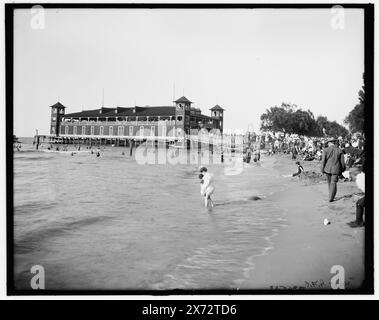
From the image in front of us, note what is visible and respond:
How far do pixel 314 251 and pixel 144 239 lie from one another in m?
2.78

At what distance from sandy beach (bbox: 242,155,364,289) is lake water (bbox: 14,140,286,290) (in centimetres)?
22

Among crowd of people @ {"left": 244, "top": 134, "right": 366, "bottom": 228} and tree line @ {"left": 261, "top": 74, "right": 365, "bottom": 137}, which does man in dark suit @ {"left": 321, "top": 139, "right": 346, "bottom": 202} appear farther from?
tree line @ {"left": 261, "top": 74, "right": 365, "bottom": 137}

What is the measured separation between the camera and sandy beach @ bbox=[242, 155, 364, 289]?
435 centimetres

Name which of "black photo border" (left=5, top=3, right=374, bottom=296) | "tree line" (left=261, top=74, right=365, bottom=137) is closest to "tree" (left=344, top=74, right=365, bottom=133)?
"tree line" (left=261, top=74, right=365, bottom=137)

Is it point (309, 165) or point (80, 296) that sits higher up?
point (309, 165)

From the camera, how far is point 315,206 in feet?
23.1

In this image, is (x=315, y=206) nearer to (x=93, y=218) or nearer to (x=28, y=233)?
(x=93, y=218)

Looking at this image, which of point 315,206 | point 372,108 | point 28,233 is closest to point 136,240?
point 28,233

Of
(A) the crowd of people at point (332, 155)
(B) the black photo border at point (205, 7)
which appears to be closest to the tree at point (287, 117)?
(A) the crowd of people at point (332, 155)

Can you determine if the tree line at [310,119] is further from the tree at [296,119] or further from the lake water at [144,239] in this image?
the lake water at [144,239]

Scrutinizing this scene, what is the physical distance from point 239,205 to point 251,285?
4.25 m

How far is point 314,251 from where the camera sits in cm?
489

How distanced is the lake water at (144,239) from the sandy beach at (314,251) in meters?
0.22

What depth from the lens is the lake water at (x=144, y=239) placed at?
452cm
